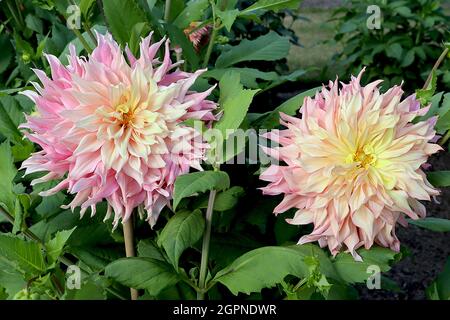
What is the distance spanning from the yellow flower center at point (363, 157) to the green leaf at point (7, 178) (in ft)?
1.34

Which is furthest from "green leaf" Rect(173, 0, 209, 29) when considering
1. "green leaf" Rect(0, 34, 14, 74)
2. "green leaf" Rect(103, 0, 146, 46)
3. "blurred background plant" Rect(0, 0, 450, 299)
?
"green leaf" Rect(0, 34, 14, 74)

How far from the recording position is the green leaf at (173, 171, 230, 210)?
67 centimetres

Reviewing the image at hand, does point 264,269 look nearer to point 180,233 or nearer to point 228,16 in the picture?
point 180,233

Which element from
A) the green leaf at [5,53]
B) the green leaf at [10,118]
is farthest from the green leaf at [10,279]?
the green leaf at [5,53]

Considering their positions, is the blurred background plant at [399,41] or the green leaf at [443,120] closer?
the green leaf at [443,120]

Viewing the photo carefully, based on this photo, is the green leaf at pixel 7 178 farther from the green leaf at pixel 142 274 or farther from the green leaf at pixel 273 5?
the green leaf at pixel 273 5

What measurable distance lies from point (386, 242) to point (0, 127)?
1.87 feet

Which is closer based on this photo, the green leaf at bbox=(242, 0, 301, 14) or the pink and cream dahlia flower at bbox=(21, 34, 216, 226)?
the pink and cream dahlia flower at bbox=(21, 34, 216, 226)

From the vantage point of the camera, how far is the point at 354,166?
73cm

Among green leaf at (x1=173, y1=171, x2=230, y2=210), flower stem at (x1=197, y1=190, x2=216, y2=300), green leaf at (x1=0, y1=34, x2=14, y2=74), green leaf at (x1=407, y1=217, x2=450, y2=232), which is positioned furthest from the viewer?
green leaf at (x1=0, y1=34, x2=14, y2=74)

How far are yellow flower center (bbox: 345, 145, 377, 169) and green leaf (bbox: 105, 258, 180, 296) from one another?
0.79 ft

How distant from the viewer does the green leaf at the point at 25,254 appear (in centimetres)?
75

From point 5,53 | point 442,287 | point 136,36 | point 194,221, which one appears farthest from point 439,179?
point 5,53

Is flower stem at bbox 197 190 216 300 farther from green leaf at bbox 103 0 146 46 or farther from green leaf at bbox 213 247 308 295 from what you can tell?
green leaf at bbox 103 0 146 46
